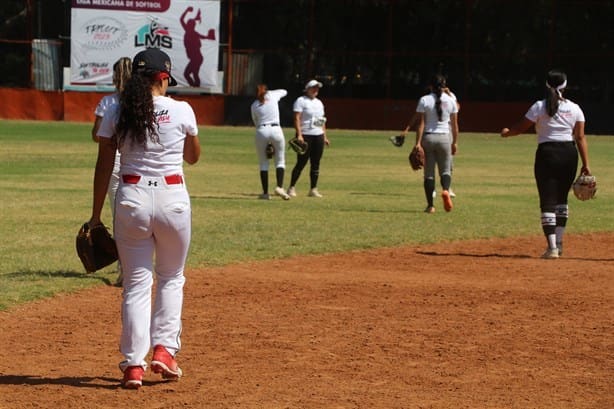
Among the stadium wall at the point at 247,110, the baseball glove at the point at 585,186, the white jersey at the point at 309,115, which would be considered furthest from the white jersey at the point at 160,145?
the stadium wall at the point at 247,110

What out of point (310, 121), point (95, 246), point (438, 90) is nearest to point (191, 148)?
point (95, 246)

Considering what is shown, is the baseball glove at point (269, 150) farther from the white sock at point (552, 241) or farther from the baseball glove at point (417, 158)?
the white sock at point (552, 241)

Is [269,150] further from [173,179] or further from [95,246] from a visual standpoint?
[173,179]

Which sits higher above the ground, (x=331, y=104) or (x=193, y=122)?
(x=193, y=122)

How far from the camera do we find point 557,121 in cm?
1366

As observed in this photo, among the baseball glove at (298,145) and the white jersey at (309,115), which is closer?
the baseball glove at (298,145)

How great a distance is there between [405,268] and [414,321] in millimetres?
3289

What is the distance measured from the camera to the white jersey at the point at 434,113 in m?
18.2

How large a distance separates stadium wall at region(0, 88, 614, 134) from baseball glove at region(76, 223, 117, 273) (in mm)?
43750

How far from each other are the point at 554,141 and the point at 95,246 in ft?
24.0

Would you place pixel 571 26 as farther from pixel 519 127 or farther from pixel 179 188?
pixel 179 188

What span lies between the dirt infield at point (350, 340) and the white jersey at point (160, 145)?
4.37ft

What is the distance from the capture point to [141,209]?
705 cm

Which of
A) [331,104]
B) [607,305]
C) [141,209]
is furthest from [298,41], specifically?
[141,209]
